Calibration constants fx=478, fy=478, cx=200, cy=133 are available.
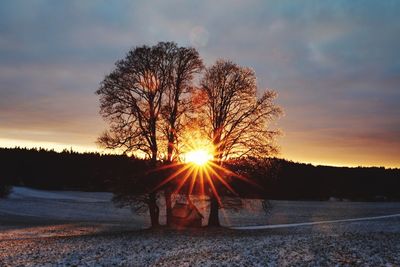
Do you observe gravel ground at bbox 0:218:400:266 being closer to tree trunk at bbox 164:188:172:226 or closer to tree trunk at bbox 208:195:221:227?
tree trunk at bbox 164:188:172:226

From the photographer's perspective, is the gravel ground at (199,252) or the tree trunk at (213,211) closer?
the gravel ground at (199,252)

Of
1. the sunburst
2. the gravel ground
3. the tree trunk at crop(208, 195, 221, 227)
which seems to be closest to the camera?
the gravel ground

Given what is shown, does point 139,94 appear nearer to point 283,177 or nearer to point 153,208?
point 153,208

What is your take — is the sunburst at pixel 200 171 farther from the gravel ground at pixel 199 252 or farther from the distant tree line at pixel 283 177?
the distant tree line at pixel 283 177

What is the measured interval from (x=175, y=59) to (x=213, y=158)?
362 inches

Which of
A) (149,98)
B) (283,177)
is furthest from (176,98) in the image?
(283,177)

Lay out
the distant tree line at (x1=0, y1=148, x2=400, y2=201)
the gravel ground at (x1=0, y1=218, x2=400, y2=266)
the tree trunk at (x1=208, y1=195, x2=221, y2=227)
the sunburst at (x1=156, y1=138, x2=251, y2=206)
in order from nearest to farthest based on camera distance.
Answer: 1. the gravel ground at (x1=0, y1=218, x2=400, y2=266)
2. the sunburst at (x1=156, y1=138, x2=251, y2=206)
3. the tree trunk at (x1=208, y1=195, x2=221, y2=227)
4. the distant tree line at (x1=0, y1=148, x2=400, y2=201)

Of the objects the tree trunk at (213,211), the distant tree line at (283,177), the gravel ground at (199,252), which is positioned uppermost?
the distant tree line at (283,177)

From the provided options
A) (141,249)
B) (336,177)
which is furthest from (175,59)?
(336,177)

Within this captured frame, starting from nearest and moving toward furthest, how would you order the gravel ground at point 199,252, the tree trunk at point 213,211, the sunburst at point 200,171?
the gravel ground at point 199,252 → the sunburst at point 200,171 → the tree trunk at point 213,211

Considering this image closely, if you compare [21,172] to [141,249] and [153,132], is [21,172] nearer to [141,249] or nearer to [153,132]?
[153,132]

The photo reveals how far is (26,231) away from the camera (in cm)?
4653

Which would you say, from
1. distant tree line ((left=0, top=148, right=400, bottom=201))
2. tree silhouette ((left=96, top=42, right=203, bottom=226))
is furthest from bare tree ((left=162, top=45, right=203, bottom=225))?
distant tree line ((left=0, top=148, right=400, bottom=201))

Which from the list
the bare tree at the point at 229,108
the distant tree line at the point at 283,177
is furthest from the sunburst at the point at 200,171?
the distant tree line at the point at 283,177
